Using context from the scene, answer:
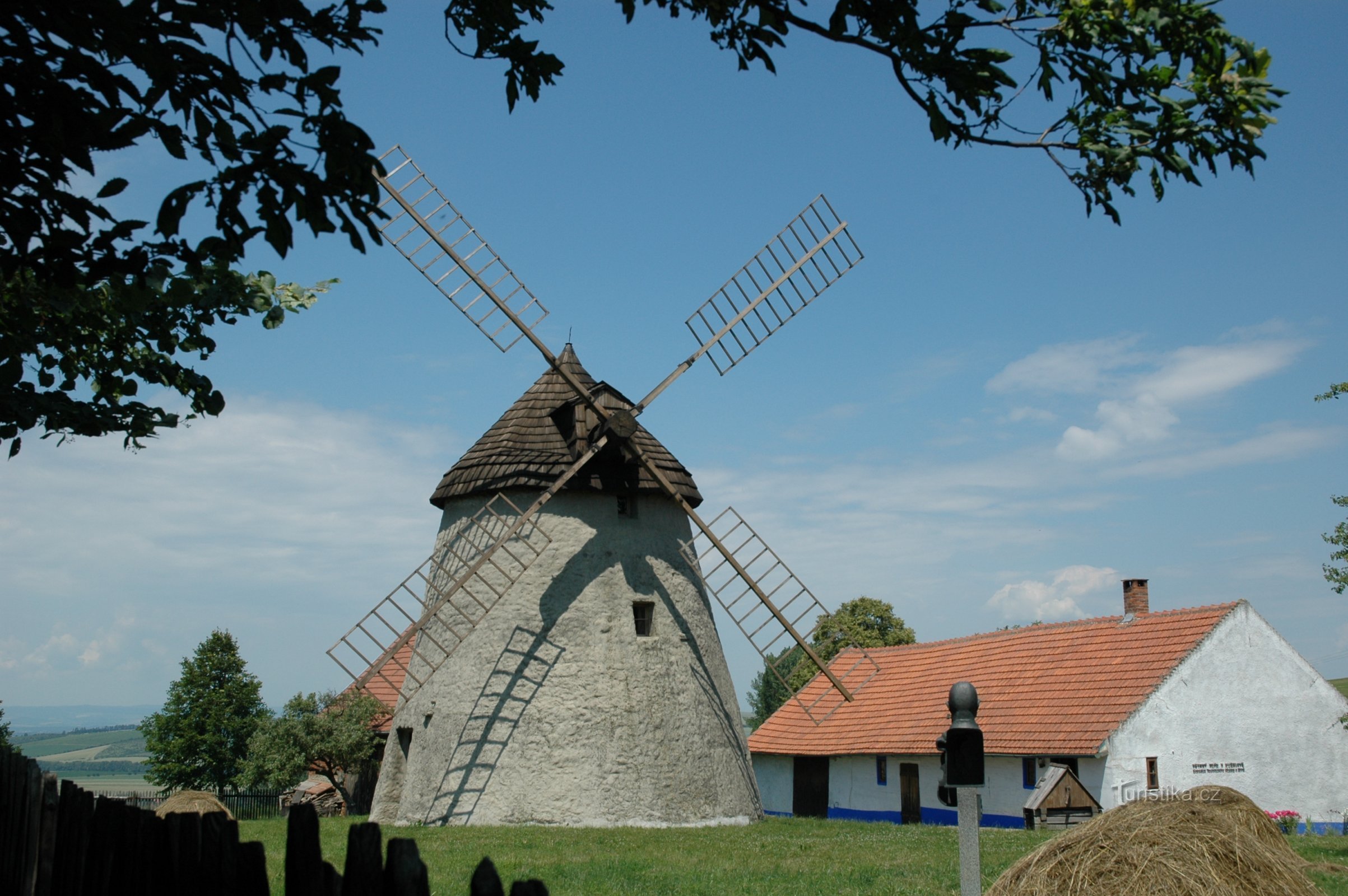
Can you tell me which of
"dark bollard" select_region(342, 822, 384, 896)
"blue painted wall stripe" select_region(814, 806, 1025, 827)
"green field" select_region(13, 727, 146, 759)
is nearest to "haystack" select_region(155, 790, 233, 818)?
"dark bollard" select_region(342, 822, 384, 896)

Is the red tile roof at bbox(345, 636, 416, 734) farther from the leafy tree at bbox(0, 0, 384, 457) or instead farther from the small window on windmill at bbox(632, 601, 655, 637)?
the leafy tree at bbox(0, 0, 384, 457)

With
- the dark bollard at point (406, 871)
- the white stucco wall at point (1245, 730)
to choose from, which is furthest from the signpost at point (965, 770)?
the white stucco wall at point (1245, 730)

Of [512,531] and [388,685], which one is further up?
[512,531]

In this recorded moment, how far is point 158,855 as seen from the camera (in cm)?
336

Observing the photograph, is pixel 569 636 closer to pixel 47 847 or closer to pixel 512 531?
pixel 512 531

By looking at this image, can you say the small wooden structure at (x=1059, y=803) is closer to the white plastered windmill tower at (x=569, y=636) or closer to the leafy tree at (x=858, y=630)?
the white plastered windmill tower at (x=569, y=636)

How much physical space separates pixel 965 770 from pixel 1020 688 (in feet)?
57.2

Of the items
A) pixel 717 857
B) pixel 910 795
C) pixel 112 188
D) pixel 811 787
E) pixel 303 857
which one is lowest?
A: pixel 811 787

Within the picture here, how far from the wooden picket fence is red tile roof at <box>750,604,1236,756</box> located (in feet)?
46.4

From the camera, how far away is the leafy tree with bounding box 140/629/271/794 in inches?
1137

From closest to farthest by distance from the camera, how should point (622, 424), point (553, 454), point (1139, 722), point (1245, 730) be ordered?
point (622, 424)
point (553, 454)
point (1139, 722)
point (1245, 730)

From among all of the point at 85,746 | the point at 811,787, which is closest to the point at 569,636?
the point at 811,787

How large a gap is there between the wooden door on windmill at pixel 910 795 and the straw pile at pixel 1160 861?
45.9ft

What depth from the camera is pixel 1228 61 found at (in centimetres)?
393
